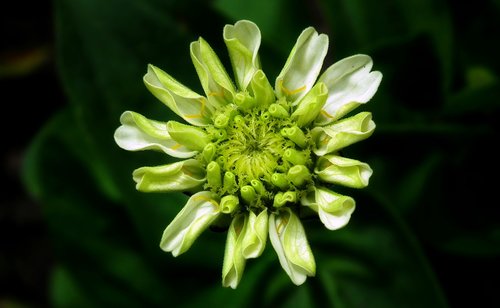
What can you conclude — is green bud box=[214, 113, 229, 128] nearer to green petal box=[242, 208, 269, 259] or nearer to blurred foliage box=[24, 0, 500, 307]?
green petal box=[242, 208, 269, 259]

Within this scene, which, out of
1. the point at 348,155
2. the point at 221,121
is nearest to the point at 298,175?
the point at 221,121

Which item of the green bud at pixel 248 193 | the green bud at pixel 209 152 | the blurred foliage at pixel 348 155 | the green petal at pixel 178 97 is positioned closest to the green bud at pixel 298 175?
the green bud at pixel 248 193

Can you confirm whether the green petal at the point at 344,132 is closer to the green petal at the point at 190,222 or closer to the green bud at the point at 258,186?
the green bud at the point at 258,186

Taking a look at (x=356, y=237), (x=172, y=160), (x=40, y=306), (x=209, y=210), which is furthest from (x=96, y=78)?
(x=40, y=306)

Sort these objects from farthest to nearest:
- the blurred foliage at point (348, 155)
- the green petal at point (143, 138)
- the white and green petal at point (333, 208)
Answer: the blurred foliage at point (348, 155) → the green petal at point (143, 138) → the white and green petal at point (333, 208)

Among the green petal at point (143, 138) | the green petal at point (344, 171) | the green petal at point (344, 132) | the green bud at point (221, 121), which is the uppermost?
the green petal at point (143, 138)

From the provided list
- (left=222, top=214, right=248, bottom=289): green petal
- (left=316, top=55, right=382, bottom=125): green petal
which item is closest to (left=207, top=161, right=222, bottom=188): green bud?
(left=222, top=214, right=248, bottom=289): green petal

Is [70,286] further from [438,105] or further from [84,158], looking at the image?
[438,105]

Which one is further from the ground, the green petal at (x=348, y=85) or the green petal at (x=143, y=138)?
the green petal at (x=143, y=138)
